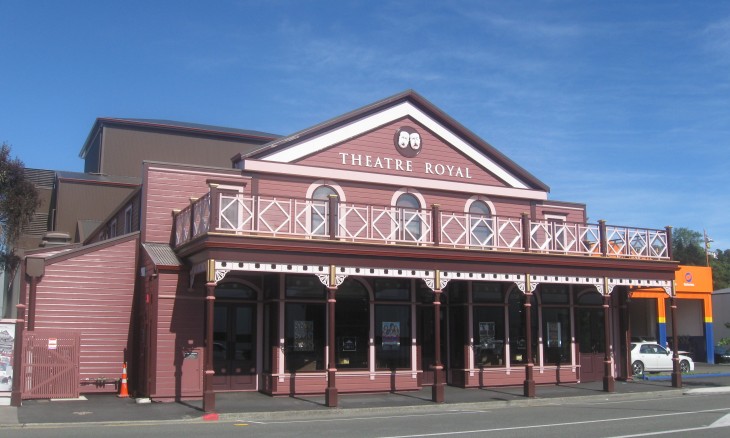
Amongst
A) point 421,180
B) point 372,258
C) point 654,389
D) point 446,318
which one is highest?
point 421,180

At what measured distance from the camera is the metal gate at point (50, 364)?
1786 centimetres

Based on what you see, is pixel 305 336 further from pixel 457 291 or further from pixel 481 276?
pixel 457 291

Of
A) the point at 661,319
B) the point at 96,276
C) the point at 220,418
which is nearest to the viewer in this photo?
the point at 220,418

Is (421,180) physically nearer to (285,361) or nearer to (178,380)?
(285,361)

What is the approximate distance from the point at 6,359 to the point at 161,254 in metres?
4.44

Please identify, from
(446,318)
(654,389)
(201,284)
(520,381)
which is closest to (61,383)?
(201,284)

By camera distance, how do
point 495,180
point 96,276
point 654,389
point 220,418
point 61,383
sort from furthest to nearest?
point 495,180
point 654,389
point 96,276
point 61,383
point 220,418

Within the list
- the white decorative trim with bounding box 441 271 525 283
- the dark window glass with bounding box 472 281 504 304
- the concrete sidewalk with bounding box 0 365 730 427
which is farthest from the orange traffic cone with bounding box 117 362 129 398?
the dark window glass with bounding box 472 281 504 304

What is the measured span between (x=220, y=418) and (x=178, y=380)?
11.5ft

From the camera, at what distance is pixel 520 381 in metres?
23.2

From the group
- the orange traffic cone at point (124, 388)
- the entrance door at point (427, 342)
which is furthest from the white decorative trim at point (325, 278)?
the orange traffic cone at point (124, 388)

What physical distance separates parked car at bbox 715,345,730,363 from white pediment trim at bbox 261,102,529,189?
1940cm

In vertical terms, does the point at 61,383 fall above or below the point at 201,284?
below

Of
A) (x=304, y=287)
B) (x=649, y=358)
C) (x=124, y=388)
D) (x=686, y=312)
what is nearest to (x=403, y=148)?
(x=304, y=287)
